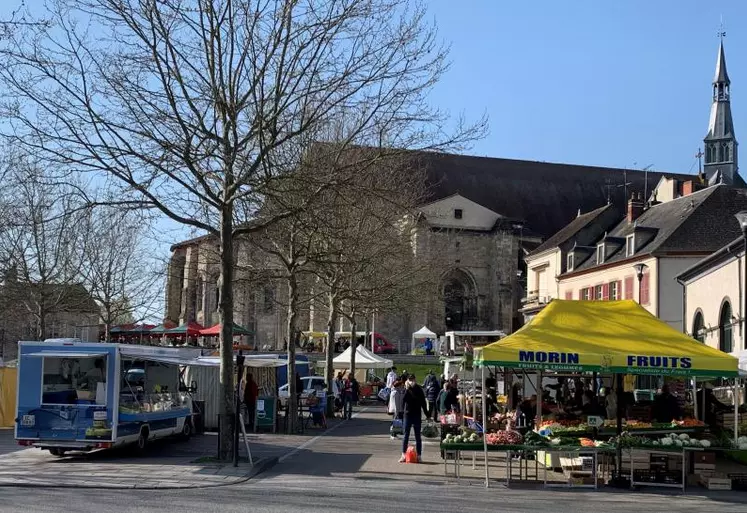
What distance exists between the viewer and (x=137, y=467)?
1720 centimetres

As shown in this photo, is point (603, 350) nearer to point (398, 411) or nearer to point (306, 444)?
point (306, 444)

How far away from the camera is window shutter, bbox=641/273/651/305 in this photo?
47.0 meters

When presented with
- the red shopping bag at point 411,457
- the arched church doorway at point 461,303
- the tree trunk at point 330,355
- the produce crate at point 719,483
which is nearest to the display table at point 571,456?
the produce crate at point 719,483

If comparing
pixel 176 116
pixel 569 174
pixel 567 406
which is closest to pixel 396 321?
pixel 569 174

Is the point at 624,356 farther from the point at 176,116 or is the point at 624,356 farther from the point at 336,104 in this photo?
the point at 176,116

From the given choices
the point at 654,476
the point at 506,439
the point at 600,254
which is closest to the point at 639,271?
the point at 600,254

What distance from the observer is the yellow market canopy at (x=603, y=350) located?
51.9 feet

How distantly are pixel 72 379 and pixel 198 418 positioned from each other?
7.72m

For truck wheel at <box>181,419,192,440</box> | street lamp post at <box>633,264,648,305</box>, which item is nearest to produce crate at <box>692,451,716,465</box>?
truck wheel at <box>181,419,192,440</box>

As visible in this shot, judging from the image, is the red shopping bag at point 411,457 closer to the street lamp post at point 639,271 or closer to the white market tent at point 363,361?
the white market tent at point 363,361

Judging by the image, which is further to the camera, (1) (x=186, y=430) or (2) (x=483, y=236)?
(2) (x=483, y=236)

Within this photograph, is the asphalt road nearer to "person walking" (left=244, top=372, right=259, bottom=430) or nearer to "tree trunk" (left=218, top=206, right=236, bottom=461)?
"tree trunk" (left=218, top=206, right=236, bottom=461)

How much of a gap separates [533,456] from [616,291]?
119 ft

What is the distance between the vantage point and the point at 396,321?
7481 centimetres
